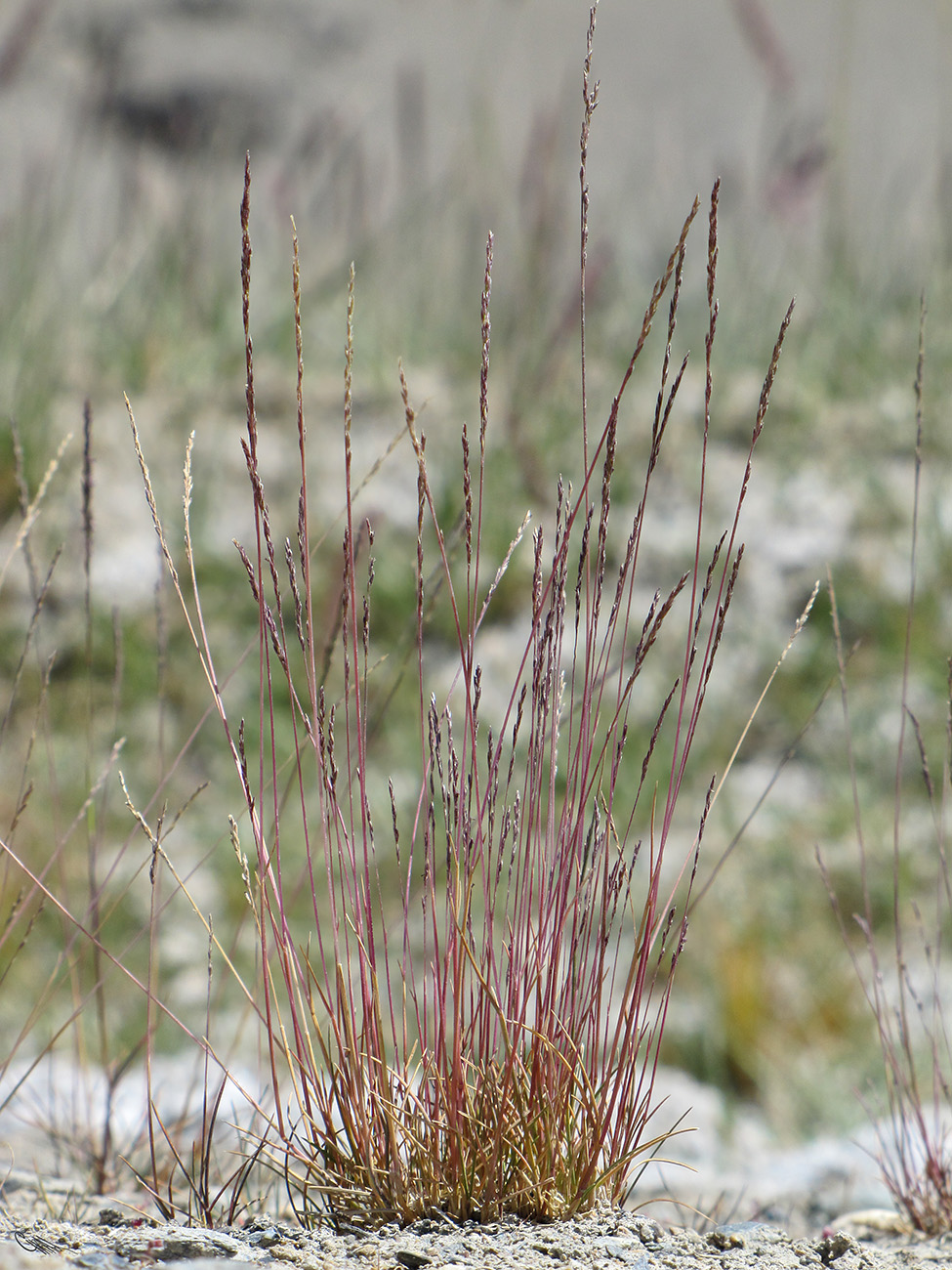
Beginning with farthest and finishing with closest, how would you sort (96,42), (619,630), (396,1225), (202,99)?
1. (202,99)
2. (96,42)
3. (619,630)
4. (396,1225)

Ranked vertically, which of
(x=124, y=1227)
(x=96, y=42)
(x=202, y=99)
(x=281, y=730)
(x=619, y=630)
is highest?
(x=202, y=99)

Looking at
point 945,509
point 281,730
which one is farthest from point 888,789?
point 281,730

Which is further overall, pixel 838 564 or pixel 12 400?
pixel 838 564

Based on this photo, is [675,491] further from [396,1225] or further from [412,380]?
[396,1225]

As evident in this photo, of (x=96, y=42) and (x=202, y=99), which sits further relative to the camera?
(x=202, y=99)

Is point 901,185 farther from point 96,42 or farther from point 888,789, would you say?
point 96,42

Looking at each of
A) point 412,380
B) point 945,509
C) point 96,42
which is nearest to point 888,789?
point 945,509

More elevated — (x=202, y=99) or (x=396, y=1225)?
(x=202, y=99)

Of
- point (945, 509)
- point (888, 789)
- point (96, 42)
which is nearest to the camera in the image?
point (888, 789)

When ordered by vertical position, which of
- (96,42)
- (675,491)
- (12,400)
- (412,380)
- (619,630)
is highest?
(96,42)
